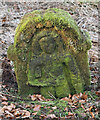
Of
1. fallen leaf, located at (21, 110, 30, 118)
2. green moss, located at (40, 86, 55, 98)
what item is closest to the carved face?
green moss, located at (40, 86, 55, 98)

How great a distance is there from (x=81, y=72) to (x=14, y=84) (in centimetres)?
170

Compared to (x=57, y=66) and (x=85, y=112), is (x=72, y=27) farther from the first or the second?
(x=85, y=112)

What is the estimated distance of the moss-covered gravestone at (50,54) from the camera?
3.24 metres

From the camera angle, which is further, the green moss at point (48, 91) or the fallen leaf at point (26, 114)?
the green moss at point (48, 91)

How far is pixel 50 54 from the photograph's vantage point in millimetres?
3414

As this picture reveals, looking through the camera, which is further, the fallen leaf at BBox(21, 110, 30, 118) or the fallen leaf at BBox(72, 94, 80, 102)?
the fallen leaf at BBox(72, 94, 80, 102)

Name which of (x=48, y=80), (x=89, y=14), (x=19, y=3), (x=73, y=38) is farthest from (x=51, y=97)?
(x=19, y=3)

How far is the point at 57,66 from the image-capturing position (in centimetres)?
344

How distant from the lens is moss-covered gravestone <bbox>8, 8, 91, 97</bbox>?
3.24 metres

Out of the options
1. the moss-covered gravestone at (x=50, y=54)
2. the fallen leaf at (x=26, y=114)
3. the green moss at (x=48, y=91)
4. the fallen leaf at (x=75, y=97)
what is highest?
the moss-covered gravestone at (x=50, y=54)

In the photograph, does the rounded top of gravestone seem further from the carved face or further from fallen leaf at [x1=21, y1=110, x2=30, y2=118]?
fallen leaf at [x1=21, y1=110, x2=30, y2=118]

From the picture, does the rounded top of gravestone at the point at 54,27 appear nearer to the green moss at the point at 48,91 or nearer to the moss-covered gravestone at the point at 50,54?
the moss-covered gravestone at the point at 50,54

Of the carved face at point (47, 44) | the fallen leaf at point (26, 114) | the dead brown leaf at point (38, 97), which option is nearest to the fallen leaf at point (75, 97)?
the dead brown leaf at point (38, 97)

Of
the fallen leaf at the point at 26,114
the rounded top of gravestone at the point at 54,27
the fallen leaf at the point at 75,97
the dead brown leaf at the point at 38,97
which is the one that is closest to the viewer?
the fallen leaf at the point at 26,114
